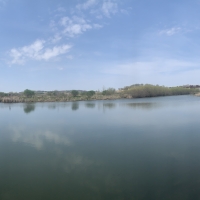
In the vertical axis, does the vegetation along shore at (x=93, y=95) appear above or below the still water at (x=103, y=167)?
above

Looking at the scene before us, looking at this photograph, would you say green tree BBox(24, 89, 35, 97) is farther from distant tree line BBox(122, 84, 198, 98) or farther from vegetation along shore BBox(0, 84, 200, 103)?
distant tree line BBox(122, 84, 198, 98)

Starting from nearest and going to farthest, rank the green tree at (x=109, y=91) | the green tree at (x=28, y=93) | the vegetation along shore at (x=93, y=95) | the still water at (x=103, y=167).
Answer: the still water at (x=103, y=167), the vegetation along shore at (x=93, y=95), the green tree at (x=28, y=93), the green tree at (x=109, y=91)

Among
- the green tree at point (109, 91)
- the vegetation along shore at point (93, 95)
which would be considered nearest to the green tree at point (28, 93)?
the vegetation along shore at point (93, 95)

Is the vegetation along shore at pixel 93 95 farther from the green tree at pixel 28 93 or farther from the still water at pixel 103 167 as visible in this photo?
the still water at pixel 103 167

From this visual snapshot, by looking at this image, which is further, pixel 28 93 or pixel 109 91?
pixel 109 91

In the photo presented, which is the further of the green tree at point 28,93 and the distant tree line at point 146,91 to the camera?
the distant tree line at point 146,91

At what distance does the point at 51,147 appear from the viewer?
623 cm

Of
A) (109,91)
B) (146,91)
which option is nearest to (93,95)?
(109,91)

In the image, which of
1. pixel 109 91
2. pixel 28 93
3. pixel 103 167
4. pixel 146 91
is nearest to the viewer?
pixel 103 167

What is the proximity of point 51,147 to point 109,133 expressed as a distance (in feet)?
8.41

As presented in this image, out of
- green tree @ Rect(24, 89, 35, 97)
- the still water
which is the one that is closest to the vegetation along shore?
green tree @ Rect(24, 89, 35, 97)

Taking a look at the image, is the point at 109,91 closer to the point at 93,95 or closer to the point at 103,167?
the point at 93,95

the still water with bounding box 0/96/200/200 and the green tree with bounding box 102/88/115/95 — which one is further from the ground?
the green tree with bounding box 102/88/115/95

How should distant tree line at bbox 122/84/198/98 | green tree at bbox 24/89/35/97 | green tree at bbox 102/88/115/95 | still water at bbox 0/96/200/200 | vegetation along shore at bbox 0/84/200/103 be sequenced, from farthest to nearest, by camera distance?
green tree at bbox 102/88/115/95 < distant tree line at bbox 122/84/198/98 < green tree at bbox 24/89/35/97 < vegetation along shore at bbox 0/84/200/103 < still water at bbox 0/96/200/200
